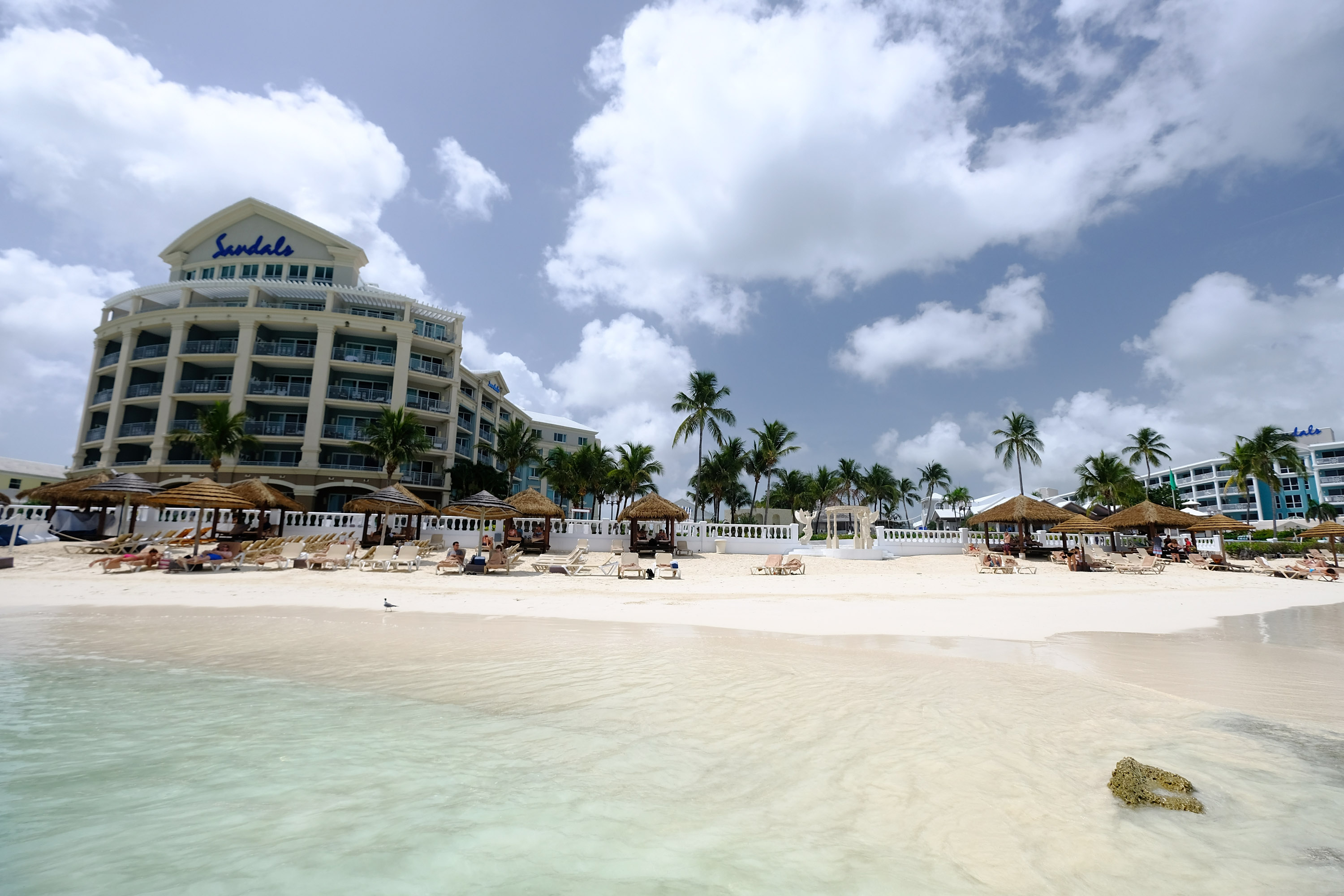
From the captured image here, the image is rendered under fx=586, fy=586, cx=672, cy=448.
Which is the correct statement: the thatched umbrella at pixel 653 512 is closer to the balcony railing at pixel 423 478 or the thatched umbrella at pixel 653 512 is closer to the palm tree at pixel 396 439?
the palm tree at pixel 396 439

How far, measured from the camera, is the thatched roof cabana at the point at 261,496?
72.2 ft

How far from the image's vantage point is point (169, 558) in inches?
704

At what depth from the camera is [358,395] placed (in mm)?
40281

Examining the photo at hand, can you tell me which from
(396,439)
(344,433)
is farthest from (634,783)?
(344,433)

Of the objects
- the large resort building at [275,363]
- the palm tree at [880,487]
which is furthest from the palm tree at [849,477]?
the large resort building at [275,363]

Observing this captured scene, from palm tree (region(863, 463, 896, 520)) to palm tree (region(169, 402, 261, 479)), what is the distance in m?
65.8

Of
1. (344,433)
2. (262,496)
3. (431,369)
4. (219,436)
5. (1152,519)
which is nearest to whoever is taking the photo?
(262,496)

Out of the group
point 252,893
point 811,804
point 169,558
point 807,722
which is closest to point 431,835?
point 252,893

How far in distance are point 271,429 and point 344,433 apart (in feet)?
14.1

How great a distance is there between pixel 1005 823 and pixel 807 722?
1972mm

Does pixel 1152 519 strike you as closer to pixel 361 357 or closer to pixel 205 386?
pixel 361 357

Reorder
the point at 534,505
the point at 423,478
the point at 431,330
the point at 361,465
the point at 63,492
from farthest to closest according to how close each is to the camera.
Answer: the point at 431,330 < the point at 423,478 < the point at 361,465 < the point at 534,505 < the point at 63,492

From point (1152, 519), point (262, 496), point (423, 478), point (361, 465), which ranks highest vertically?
point (361, 465)

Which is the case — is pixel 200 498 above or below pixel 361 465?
below
